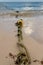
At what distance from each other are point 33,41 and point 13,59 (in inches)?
70.0

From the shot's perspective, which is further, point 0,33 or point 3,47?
point 0,33

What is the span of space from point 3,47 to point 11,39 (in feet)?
3.27

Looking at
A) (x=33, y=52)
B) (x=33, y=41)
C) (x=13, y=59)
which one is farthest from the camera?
(x=33, y=41)

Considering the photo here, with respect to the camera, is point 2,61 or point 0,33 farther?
point 0,33

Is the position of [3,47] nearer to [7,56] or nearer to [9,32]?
[7,56]

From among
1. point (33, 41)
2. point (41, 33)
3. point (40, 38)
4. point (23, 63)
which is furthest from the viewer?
point (41, 33)

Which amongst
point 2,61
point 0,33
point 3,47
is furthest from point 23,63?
point 0,33

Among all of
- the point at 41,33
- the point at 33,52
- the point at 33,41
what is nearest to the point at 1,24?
the point at 41,33

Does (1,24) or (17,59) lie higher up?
(1,24)

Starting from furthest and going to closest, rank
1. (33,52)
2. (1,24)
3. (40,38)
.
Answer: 1. (1,24)
2. (40,38)
3. (33,52)

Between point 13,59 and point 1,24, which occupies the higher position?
point 1,24

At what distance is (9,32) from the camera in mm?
8781

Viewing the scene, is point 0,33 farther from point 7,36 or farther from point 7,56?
point 7,56

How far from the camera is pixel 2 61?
590cm
